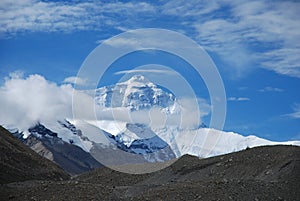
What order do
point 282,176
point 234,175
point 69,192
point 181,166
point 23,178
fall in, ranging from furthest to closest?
point 181,166 < point 23,178 < point 234,175 < point 282,176 < point 69,192

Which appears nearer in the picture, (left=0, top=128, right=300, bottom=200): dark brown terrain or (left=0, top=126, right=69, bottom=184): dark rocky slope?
(left=0, top=128, right=300, bottom=200): dark brown terrain

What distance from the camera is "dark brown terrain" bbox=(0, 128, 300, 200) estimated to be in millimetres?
28641

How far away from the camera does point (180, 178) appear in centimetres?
4094

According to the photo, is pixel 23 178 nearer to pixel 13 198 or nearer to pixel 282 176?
pixel 13 198

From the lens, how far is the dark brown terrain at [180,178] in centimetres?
2864

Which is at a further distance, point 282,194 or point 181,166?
point 181,166

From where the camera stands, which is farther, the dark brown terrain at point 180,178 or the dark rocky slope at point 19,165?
the dark rocky slope at point 19,165

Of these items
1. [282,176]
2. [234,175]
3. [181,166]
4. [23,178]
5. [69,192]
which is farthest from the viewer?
[181,166]

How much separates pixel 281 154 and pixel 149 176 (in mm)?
11799

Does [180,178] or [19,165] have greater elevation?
[19,165]

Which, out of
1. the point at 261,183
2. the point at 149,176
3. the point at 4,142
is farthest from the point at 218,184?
the point at 4,142

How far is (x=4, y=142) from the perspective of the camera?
4544 cm

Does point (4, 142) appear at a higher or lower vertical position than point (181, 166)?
higher

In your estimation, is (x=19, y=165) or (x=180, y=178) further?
(x=19, y=165)
